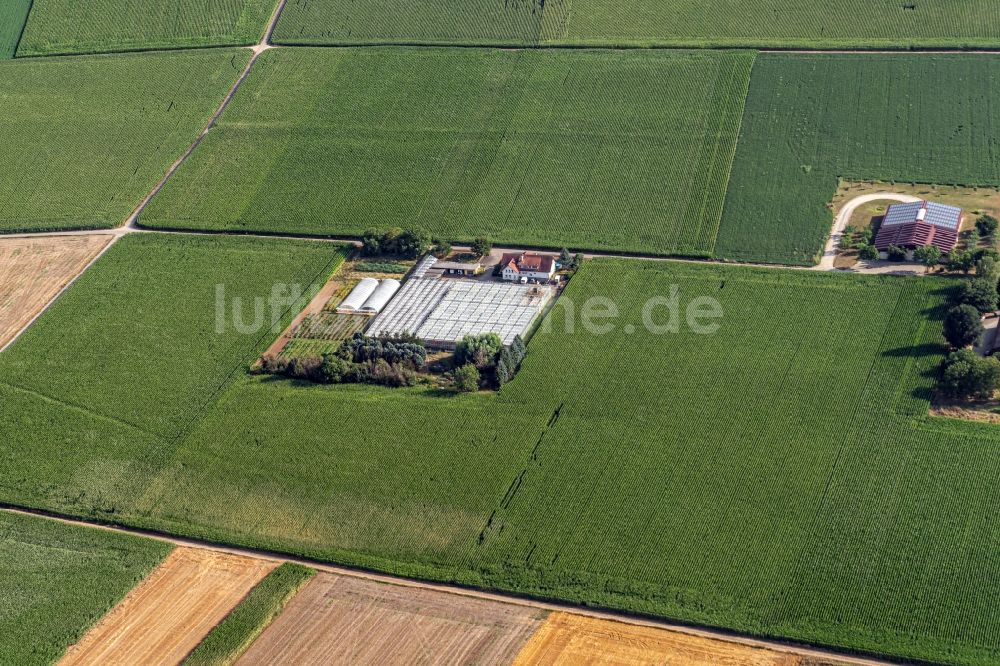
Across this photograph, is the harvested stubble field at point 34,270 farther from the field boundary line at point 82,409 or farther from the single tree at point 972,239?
the single tree at point 972,239

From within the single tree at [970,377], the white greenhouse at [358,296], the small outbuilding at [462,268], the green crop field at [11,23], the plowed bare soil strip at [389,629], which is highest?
the green crop field at [11,23]

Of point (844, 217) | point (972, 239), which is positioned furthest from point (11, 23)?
point (972, 239)

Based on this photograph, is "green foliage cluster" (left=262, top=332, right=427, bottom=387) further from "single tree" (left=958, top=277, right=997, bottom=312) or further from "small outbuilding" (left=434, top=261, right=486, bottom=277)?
"single tree" (left=958, top=277, right=997, bottom=312)

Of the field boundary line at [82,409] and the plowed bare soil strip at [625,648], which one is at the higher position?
the field boundary line at [82,409]

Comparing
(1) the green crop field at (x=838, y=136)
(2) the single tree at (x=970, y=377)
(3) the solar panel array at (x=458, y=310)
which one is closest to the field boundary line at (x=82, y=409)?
(3) the solar panel array at (x=458, y=310)

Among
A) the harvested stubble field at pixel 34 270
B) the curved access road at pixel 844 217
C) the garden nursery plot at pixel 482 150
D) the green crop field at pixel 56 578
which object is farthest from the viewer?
the garden nursery plot at pixel 482 150

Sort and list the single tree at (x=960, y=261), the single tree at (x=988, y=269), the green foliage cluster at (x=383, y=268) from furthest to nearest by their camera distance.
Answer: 1. the green foliage cluster at (x=383, y=268)
2. the single tree at (x=960, y=261)
3. the single tree at (x=988, y=269)

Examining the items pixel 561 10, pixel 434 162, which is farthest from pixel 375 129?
pixel 561 10
